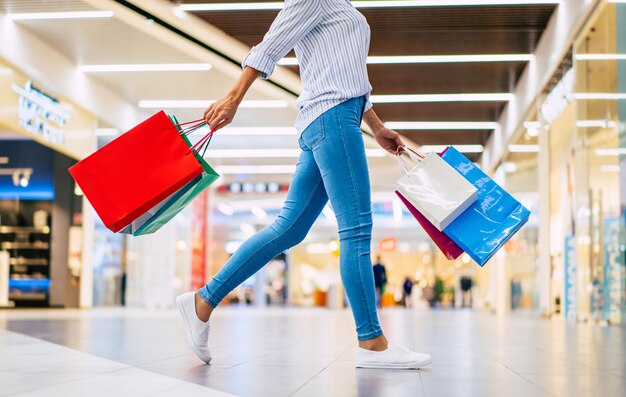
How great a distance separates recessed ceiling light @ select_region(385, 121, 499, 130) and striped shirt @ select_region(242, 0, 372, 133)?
1418 cm

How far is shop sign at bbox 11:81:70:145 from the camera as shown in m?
11.9

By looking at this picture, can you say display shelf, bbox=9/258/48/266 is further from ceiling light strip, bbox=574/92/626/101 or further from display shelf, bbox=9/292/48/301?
ceiling light strip, bbox=574/92/626/101

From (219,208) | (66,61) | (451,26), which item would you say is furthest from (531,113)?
(219,208)

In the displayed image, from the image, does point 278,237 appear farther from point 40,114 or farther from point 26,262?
point 26,262

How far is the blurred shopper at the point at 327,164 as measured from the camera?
109 inches

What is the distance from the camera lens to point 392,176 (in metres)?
23.8

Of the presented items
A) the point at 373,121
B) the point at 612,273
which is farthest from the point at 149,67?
the point at 373,121

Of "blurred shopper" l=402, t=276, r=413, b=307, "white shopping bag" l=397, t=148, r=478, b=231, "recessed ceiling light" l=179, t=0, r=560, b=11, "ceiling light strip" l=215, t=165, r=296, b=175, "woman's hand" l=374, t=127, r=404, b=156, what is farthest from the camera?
"blurred shopper" l=402, t=276, r=413, b=307

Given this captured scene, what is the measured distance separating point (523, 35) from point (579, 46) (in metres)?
1.40

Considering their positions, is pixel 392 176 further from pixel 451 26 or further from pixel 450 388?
pixel 450 388

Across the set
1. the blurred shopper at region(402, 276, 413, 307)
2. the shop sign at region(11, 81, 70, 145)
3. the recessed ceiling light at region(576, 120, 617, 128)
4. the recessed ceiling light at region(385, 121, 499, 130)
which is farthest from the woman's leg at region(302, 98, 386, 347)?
the blurred shopper at region(402, 276, 413, 307)

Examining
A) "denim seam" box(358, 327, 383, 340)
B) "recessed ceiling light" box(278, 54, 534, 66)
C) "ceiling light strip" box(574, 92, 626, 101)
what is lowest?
"denim seam" box(358, 327, 383, 340)

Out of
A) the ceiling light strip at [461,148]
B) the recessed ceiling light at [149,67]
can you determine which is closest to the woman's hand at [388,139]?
the recessed ceiling light at [149,67]

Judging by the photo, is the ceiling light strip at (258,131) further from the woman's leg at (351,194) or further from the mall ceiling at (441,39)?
the woman's leg at (351,194)
